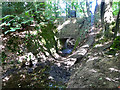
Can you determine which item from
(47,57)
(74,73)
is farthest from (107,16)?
(47,57)

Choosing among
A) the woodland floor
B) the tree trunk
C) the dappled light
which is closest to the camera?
the woodland floor

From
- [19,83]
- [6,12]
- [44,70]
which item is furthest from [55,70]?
[6,12]

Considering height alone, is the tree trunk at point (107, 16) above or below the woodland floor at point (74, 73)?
above

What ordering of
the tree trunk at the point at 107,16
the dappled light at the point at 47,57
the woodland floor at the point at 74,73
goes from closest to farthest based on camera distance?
the woodland floor at the point at 74,73 → the dappled light at the point at 47,57 → the tree trunk at the point at 107,16

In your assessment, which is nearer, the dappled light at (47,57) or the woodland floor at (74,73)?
the woodland floor at (74,73)

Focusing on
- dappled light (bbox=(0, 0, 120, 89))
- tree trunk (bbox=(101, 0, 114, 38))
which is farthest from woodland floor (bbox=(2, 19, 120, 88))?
tree trunk (bbox=(101, 0, 114, 38))

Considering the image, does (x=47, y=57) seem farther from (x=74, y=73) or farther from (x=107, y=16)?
(x=107, y=16)

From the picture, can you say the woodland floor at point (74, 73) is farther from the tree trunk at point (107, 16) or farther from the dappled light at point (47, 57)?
the tree trunk at point (107, 16)

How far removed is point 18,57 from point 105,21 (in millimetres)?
5707

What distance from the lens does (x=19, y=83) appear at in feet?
15.1

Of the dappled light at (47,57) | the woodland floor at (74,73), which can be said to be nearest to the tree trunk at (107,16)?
the dappled light at (47,57)

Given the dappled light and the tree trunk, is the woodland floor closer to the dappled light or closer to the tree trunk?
the dappled light

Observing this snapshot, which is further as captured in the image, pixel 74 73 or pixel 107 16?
pixel 107 16

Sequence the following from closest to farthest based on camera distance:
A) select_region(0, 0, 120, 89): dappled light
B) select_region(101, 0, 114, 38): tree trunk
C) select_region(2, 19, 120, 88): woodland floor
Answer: select_region(2, 19, 120, 88): woodland floor, select_region(0, 0, 120, 89): dappled light, select_region(101, 0, 114, 38): tree trunk
